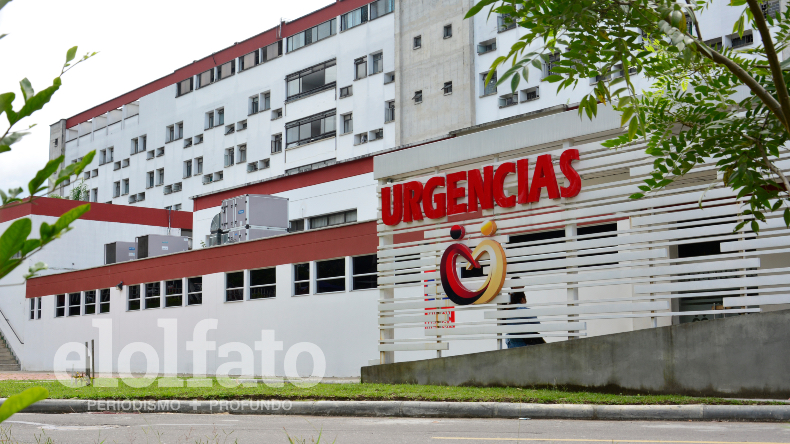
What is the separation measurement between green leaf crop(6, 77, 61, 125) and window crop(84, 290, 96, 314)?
35523 millimetres

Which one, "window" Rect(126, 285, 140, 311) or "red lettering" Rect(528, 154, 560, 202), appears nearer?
"red lettering" Rect(528, 154, 560, 202)

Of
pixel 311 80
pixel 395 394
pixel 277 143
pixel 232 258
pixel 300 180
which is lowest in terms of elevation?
pixel 395 394

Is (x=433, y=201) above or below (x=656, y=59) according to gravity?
above

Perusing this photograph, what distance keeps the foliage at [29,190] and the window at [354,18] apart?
4818cm

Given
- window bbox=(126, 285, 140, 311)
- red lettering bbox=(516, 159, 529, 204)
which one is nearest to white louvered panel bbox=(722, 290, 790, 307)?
red lettering bbox=(516, 159, 529, 204)

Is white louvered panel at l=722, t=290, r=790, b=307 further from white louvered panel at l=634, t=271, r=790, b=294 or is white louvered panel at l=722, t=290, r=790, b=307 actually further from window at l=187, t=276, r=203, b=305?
window at l=187, t=276, r=203, b=305

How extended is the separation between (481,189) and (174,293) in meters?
18.4

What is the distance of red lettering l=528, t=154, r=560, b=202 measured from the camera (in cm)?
1467

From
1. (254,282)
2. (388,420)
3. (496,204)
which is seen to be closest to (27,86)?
(388,420)

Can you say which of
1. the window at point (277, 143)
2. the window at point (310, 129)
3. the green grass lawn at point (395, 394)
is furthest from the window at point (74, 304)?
the green grass lawn at point (395, 394)

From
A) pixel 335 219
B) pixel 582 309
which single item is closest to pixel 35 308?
pixel 335 219

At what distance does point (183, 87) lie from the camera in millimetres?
62375

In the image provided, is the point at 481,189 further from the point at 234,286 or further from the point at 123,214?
the point at 123,214

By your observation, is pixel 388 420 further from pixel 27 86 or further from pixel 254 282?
pixel 254 282
